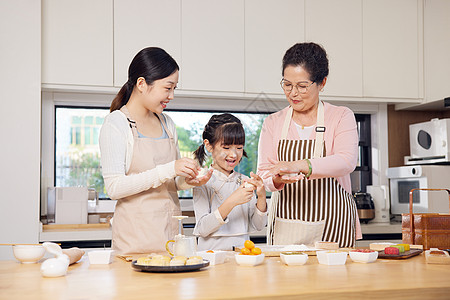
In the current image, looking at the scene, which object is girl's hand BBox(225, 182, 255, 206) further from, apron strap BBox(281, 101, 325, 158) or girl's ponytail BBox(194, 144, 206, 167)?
girl's ponytail BBox(194, 144, 206, 167)

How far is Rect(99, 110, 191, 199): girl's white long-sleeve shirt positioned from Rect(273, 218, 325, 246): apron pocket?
599 millimetres

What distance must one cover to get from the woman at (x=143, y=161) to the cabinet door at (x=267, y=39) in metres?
1.45

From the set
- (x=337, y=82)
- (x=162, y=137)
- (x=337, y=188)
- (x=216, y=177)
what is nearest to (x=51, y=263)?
(x=162, y=137)

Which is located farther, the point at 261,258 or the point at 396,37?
the point at 396,37

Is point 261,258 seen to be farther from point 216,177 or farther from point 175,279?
point 216,177

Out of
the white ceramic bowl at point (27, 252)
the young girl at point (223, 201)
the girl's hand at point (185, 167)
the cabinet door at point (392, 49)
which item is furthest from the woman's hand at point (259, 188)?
the cabinet door at point (392, 49)

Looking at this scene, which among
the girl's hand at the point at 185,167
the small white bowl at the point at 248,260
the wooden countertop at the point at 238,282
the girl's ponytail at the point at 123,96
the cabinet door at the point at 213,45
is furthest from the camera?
the cabinet door at the point at 213,45

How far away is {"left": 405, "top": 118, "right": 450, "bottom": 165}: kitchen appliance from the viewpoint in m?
3.58

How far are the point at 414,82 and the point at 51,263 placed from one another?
10.1 feet

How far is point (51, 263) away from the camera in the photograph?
1400 mm

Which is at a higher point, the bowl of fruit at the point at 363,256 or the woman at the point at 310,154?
the woman at the point at 310,154

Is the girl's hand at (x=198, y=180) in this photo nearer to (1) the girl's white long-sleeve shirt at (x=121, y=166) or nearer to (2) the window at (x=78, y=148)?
(1) the girl's white long-sleeve shirt at (x=121, y=166)

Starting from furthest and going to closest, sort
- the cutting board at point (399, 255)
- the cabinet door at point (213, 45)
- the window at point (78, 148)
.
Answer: the window at point (78, 148), the cabinet door at point (213, 45), the cutting board at point (399, 255)

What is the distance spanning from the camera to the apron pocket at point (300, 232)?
2242mm
